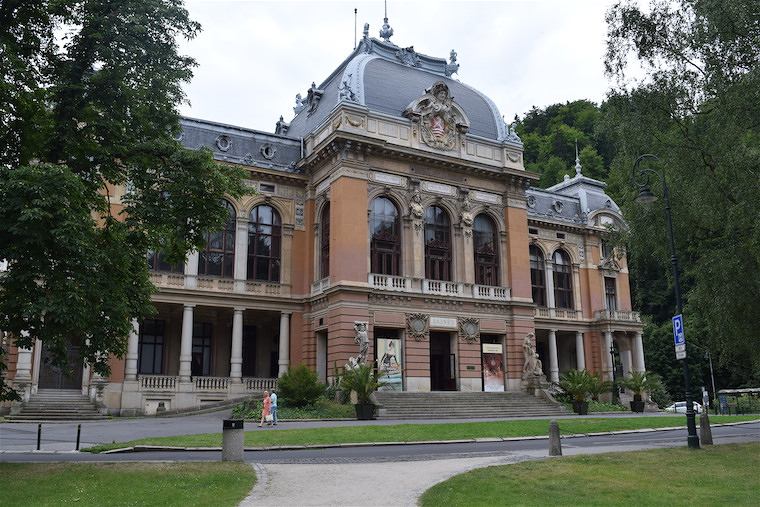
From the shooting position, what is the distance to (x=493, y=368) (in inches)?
1633

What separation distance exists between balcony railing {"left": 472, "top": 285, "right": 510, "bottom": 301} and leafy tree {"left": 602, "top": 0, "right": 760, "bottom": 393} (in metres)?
15.2

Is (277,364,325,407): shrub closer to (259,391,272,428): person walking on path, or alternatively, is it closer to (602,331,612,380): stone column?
(259,391,272,428): person walking on path

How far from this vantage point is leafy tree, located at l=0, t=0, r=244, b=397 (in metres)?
14.6

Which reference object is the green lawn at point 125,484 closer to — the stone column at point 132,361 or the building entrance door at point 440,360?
the stone column at point 132,361

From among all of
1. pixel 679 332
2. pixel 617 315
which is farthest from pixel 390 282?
pixel 617 315

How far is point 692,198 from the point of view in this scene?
22.5m

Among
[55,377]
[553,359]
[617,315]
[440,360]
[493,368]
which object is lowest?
[55,377]

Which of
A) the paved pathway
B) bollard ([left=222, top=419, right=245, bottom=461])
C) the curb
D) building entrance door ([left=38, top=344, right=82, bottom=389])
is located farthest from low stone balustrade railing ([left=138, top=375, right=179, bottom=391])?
bollard ([left=222, top=419, right=245, bottom=461])

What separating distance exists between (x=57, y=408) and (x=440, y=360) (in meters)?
21.2

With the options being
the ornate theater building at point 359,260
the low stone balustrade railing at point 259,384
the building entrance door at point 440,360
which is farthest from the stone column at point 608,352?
the low stone balustrade railing at point 259,384

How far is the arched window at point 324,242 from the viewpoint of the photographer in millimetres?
40750

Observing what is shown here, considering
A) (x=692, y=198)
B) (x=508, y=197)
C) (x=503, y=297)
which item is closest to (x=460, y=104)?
(x=508, y=197)

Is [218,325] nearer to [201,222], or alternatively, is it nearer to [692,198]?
[201,222]

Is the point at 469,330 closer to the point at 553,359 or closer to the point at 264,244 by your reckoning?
the point at 553,359
